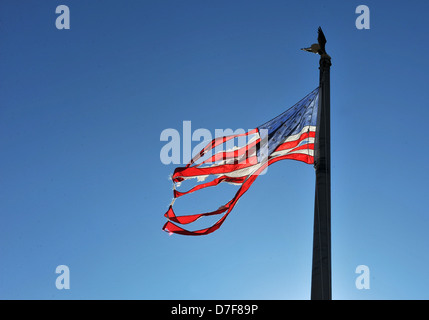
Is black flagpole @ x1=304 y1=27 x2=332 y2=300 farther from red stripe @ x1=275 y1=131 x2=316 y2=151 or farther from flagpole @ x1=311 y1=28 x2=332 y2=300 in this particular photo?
red stripe @ x1=275 y1=131 x2=316 y2=151

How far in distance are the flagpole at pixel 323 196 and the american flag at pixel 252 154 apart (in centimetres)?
78

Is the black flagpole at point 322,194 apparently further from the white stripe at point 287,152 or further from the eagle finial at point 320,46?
the white stripe at point 287,152

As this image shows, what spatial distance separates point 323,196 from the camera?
37.5 feet

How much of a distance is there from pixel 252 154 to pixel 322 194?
114 inches

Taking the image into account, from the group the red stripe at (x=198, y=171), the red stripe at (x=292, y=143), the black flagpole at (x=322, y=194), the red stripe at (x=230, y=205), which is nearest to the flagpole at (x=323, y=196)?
the black flagpole at (x=322, y=194)

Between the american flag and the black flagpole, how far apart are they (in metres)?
0.77

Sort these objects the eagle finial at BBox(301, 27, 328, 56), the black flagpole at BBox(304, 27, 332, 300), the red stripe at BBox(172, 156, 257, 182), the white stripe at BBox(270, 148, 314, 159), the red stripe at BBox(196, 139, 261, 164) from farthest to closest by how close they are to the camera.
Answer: the red stripe at BBox(172, 156, 257, 182) < the red stripe at BBox(196, 139, 261, 164) < the white stripe at BBox(270, 148, 314, 159) < the eagle finial at BBox(301, 27, 328, 56) < the black flagpole at BBox(304, 27, 332, 300)

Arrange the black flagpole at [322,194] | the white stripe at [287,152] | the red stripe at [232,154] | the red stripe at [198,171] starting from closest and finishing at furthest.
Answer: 1. the black flagpole at [322,194]
2. the white stripe at [287,152]
3. the red stripe at [232,154]
4. the red stripe at [198,171]

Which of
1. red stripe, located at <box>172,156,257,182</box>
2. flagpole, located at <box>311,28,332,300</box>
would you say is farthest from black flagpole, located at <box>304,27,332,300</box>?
red stripe, located at <box>172,156,257,182</box>

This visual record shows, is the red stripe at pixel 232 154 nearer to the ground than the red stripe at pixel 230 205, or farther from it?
farther from it

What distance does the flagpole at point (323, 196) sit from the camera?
35.4ft

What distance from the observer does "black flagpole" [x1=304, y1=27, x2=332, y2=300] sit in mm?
10781
